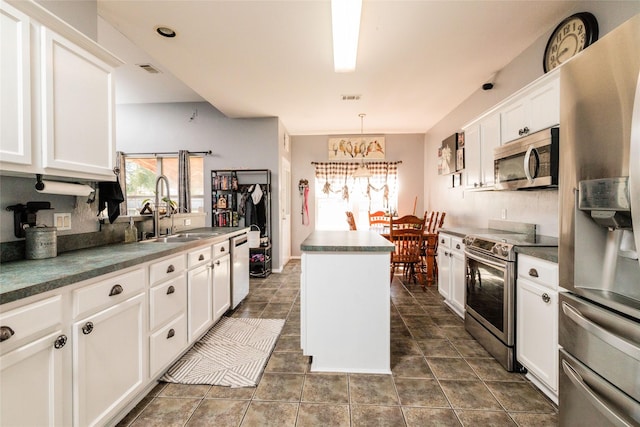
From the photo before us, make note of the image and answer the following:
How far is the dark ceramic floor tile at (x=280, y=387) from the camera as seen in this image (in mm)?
1722

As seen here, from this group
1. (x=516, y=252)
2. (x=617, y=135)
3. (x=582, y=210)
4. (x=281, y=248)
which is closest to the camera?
(x=617, y=135)

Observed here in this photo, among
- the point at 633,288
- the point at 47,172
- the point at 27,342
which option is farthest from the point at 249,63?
the point at 633,288

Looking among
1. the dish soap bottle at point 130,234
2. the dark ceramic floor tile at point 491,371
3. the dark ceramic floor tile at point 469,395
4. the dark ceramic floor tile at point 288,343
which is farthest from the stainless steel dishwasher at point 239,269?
the dark ceramic floor tile at point 491,371

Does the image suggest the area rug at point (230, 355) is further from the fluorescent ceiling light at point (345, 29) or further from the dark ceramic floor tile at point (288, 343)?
the fluorescent ceiling light at point (345, 29)

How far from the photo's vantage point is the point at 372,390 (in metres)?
1.79

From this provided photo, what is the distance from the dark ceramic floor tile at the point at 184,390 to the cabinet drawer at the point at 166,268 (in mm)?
714

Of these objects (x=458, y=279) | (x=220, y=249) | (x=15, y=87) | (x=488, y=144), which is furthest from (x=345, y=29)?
(x=458, y=279)

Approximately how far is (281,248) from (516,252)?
12.2 ft

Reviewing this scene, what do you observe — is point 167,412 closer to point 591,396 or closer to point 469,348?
point 591,396

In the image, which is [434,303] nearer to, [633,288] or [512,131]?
[512,131]

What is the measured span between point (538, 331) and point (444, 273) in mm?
1541

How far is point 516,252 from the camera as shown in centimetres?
193

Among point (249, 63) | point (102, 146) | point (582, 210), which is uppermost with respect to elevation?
point (249, 63)

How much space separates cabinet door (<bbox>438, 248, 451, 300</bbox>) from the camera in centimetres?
312
